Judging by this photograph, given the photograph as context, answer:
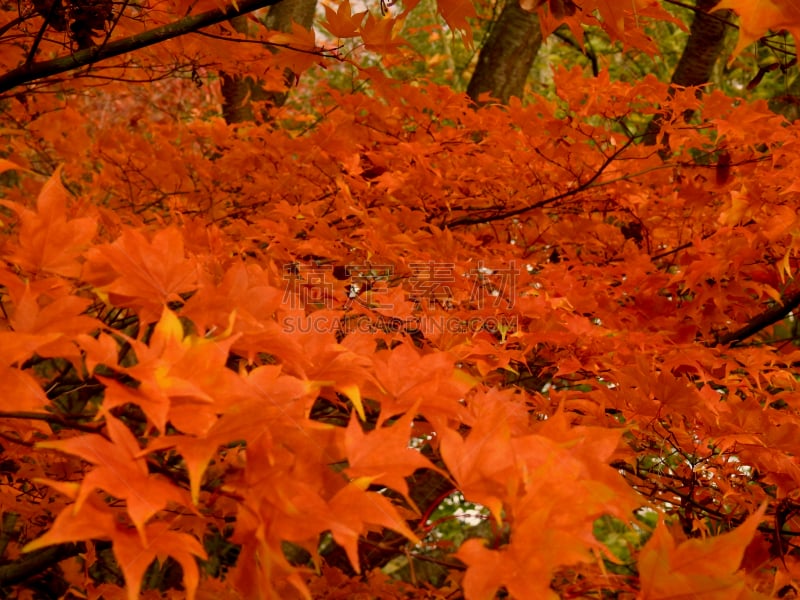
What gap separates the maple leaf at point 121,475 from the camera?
0.65m

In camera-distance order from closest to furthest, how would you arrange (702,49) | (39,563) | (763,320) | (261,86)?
(39,563), (763,320), (702,49), (261,86)

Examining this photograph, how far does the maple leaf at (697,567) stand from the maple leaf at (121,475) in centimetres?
53

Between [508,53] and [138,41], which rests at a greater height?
[508,53]

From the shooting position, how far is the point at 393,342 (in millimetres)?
1883

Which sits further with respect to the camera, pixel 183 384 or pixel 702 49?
pixel 702 49

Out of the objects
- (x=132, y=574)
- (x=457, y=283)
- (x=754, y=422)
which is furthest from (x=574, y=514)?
(x=457, y=283)

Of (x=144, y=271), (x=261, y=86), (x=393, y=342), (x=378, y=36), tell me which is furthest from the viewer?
(x=261, y=86)

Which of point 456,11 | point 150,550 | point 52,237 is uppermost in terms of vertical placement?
point 456,11

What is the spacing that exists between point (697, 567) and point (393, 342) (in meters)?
1.20

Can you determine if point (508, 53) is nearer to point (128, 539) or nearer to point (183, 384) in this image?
point (183, 384)

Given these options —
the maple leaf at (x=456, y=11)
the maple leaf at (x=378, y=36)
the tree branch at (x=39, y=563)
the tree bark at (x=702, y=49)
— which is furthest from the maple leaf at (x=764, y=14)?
the tree bark at (x=702, y=49)

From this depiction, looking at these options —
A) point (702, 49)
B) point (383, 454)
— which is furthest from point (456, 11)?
point (702, 49)

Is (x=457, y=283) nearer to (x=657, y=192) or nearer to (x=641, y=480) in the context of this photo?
(x=641, y=480)

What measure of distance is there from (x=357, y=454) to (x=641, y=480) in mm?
1043
